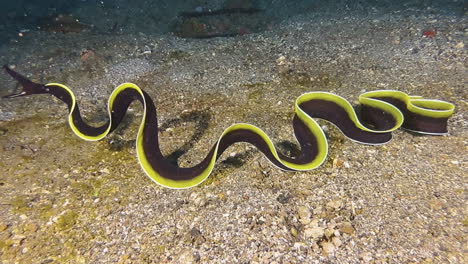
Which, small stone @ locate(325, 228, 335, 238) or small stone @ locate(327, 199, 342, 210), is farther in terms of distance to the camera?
small stone @ locate(327, 199, 342, 210)

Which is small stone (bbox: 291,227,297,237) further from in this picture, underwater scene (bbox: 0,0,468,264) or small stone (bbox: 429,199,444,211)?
small stone (bbox: 429,199,444,211)

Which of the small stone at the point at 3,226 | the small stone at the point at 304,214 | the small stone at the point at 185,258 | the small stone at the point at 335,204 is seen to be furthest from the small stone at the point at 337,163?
the small stone at the point at 3,226

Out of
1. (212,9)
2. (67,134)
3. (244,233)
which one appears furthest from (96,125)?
(212,9)

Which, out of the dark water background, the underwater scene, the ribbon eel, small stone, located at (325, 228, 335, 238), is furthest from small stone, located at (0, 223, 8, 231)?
the dark water background

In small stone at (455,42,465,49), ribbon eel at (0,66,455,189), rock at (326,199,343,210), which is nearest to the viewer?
rock at (326,199,343,210)

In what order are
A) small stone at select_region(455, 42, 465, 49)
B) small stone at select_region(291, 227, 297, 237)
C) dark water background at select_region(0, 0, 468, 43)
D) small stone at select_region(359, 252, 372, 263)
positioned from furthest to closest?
dark water background at select_region(0, 0, 468, 43), small stone at select_region(455, 42, 465, 49), small stone at select_region(291, 227, 297, 237), small stone at select_region(359, 252, 372, 263)

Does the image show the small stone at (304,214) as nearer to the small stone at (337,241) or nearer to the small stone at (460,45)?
the small stone at (337,241)

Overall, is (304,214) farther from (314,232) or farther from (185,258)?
(185,258)
